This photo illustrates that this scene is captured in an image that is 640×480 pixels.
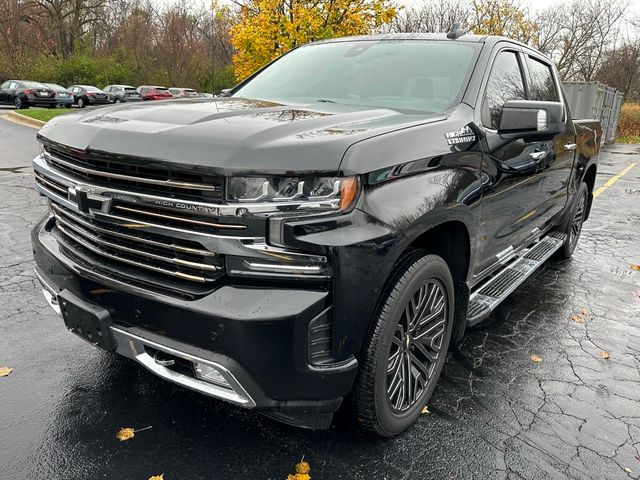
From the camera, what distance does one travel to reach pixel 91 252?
7.94 feet

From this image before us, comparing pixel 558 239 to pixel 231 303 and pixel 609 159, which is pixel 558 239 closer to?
pixel 231 303

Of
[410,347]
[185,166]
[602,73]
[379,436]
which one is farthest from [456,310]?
[602,73]

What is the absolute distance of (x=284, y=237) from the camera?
1.92 meters

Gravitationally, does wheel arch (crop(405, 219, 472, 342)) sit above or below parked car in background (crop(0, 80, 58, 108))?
above

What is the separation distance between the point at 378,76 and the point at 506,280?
1708mm

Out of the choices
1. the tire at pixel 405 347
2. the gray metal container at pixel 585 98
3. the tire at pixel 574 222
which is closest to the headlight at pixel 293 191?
the tire at pixel 405 347

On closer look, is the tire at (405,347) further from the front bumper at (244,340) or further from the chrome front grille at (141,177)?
the chrome front grille at (141,177)

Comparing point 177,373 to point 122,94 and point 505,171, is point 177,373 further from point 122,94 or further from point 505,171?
point 122,94

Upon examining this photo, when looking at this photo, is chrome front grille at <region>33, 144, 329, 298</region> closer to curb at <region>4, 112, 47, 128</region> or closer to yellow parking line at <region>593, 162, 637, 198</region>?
yellow parking line at <region>593, 162, 637, 198</region>

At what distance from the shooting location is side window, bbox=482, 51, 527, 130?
3.11 metres

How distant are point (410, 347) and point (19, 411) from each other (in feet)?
6.70

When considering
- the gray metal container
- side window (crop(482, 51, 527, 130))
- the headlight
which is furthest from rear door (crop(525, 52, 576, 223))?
the gray metal container

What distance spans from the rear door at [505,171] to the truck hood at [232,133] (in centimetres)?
55

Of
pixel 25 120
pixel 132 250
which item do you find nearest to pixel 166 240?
pixel 132 250
